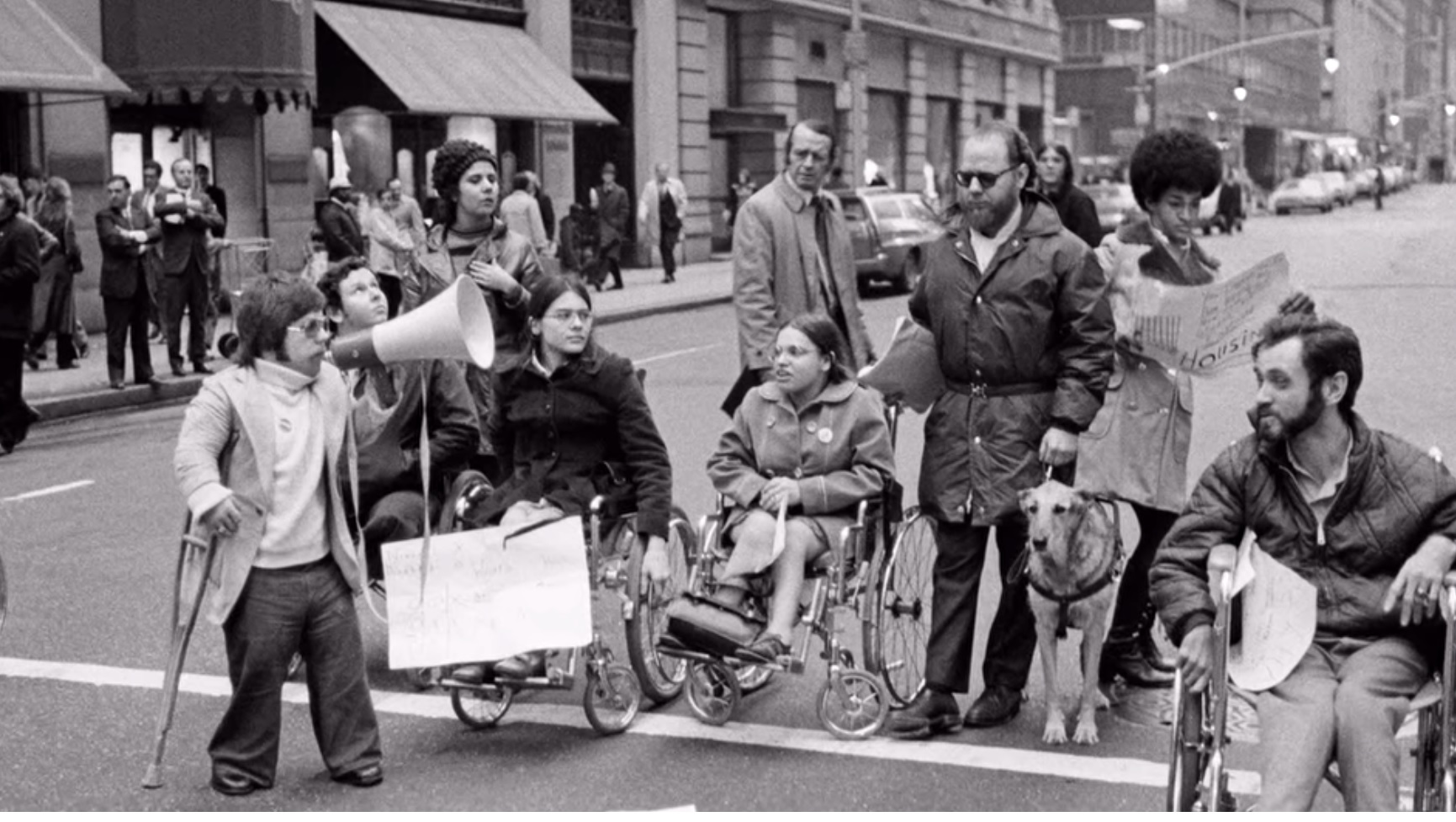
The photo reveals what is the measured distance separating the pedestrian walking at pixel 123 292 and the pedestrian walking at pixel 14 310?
2.10 m

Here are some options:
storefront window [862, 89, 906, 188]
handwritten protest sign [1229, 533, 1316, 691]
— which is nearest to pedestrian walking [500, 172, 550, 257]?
handwritten protest sign [1229, 533, 1316, 691]

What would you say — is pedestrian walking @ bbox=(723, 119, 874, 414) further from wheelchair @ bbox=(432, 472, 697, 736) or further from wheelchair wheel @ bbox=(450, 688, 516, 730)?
wheelchair wheel @ bbox=(450, 688, 516, 730)

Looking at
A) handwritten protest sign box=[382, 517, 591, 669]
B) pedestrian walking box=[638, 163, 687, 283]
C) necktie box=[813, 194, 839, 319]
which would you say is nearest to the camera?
handwritten protest sign box=[382, 517, 591, 669]

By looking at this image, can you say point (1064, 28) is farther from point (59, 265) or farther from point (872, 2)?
point (59, 265)

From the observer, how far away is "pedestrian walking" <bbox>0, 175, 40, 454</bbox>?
14734 mm

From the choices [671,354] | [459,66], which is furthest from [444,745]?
[459,66]

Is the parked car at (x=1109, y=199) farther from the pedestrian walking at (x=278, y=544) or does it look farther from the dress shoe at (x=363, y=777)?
the dress shoe at (x=363, y=777)

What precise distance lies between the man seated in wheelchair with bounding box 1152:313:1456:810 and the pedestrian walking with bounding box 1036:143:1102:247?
17.8 ft

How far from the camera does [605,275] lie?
31.0 meters

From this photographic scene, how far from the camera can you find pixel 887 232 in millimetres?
30203

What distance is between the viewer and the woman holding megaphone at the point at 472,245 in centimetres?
816

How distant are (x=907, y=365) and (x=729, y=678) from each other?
1.18 metres

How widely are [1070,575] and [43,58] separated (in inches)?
689

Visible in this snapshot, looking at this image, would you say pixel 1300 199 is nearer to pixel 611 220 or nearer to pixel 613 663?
pixel 611 220
